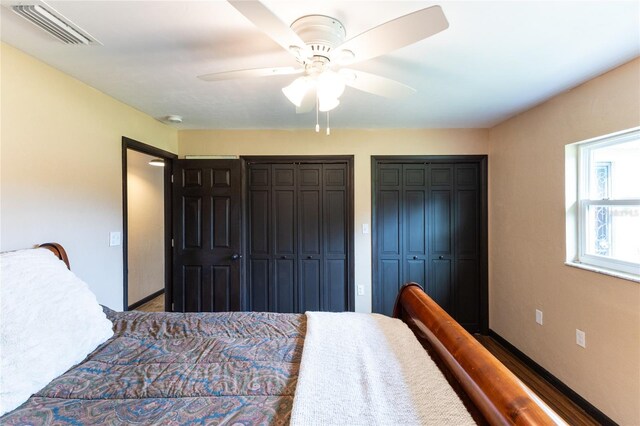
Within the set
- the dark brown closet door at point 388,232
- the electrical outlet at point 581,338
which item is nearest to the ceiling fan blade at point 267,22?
the dark brown closet door at point 388,232

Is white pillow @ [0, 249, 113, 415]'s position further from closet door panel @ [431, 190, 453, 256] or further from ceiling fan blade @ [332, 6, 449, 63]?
closet door panel @ [431, 190, 453, 256]

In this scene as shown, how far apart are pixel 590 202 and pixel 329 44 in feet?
7.57

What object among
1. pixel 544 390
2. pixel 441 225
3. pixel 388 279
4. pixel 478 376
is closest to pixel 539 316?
pixel 544 390

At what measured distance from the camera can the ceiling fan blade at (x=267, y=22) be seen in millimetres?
931

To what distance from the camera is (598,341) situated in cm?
194

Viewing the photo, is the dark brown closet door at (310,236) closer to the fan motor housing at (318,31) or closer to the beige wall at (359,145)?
the beige wall at (359,145)

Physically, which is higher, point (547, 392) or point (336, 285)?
point (336, 285)

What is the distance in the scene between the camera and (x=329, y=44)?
1312 mm

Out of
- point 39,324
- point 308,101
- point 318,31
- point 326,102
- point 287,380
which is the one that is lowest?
point 287,380

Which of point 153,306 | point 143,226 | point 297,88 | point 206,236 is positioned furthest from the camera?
point 143,226

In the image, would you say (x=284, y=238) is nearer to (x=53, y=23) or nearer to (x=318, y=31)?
(x=318, y=31)

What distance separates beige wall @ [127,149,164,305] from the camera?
12.7ft

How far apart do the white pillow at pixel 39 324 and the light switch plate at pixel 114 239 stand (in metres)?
0.95

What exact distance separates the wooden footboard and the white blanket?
7cm
